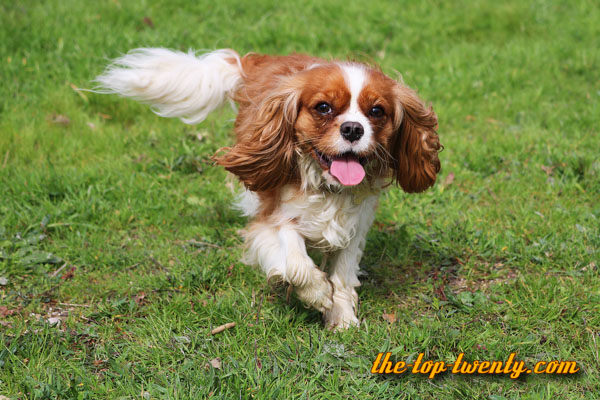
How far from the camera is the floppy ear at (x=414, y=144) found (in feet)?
11.5

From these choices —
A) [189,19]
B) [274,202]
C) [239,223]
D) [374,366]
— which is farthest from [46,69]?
[374,366]

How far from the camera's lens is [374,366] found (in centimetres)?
304

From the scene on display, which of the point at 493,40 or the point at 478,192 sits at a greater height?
the point at 493,40

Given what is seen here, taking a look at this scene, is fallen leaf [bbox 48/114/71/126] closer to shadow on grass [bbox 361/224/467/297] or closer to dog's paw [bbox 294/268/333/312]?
shadow on grass [bbox 361/224/467/297]

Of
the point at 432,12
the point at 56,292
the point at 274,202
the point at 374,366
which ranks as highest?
the point at 432,12

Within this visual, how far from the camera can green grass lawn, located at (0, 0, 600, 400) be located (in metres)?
3.09

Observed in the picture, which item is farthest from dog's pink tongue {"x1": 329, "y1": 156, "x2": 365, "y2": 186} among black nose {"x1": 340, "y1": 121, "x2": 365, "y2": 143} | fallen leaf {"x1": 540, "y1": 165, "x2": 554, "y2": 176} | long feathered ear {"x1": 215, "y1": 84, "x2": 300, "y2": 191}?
fallen leaf {"x1": 540, "y1": 165, "x2": 554, "y2": 176}

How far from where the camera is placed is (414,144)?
357 cm

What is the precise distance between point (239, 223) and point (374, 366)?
1.87 metres

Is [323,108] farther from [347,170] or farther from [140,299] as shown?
[140,299]

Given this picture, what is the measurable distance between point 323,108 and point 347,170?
0.32m

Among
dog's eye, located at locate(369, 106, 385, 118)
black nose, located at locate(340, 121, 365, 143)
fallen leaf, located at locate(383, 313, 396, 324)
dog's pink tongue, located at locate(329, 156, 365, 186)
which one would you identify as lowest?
fallen leaf, located at locate(383, 313, 396, 324)

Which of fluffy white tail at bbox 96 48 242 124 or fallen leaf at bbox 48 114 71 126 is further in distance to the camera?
fallen leaf at bbox 48 114 71 126

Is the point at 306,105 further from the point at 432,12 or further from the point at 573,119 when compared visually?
the point at 432,12
